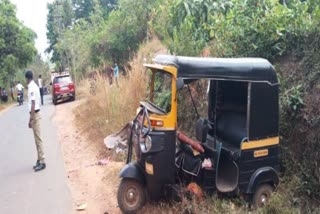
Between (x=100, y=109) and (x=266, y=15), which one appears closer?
(x=266, y=15)

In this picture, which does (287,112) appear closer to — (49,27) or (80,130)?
(80,130)

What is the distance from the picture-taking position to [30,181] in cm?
852

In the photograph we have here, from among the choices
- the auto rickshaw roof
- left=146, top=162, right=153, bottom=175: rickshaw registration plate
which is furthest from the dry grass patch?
the auto rickshaw roof

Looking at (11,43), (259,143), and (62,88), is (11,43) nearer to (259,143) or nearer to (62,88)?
(62,88)

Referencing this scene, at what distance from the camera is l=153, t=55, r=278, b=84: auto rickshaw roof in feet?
18.3

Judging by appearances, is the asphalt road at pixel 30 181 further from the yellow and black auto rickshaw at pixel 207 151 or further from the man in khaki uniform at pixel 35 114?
the yellow and black auto rickshaw at pixel 207 151

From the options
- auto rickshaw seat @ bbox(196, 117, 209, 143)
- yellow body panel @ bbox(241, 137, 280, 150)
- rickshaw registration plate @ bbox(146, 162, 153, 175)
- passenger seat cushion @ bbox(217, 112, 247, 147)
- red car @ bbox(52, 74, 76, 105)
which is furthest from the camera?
red car @ bbox(52, 74, 76, 105)

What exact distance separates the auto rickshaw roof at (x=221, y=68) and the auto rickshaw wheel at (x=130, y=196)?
1734mm

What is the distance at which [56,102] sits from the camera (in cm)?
2836

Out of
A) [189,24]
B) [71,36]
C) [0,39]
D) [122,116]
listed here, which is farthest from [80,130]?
[71,36]

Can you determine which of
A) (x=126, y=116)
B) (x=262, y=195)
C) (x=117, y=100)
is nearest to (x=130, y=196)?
(x=262, y=195)

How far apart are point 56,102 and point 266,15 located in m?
21.8

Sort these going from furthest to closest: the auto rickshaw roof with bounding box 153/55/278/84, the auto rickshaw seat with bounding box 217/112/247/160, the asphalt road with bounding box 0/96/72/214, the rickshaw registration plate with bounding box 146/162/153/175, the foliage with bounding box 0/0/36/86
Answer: the foliage with bounding box 0/0/36/86, the asphalt road with bounding box 0/96/72/214, the auto rickshaw seat with bounding box 217/112/247/160, the rickshaw registration plate with bounding box 146/162/153/175, the auto rickshaw roof with bounding box 153/55/278/84

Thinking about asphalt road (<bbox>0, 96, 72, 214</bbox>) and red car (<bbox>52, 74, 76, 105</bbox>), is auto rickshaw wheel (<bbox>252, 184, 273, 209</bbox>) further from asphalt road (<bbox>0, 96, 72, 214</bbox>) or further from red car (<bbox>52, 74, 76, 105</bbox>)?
red car (<bbox>52, 74, 76, 105</bbox>)
